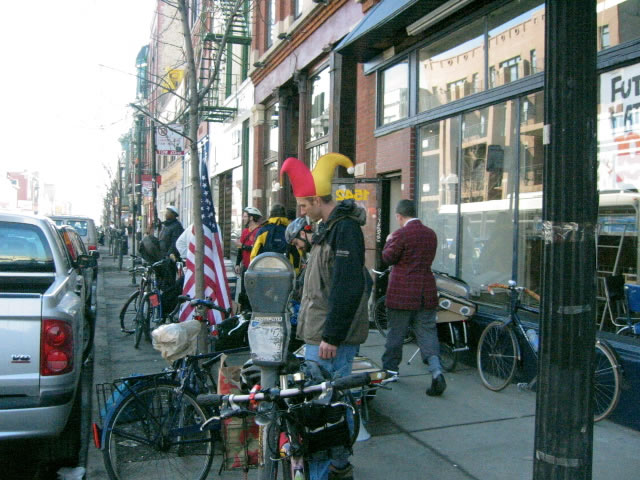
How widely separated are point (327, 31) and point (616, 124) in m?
7.49

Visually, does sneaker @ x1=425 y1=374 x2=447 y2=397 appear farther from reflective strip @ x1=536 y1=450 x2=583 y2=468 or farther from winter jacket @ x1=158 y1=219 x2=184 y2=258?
winter jacket @ x1=158 y1=219 x2=184 y2=258

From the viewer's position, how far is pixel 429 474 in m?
4.21

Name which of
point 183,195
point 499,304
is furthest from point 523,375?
point 183,195

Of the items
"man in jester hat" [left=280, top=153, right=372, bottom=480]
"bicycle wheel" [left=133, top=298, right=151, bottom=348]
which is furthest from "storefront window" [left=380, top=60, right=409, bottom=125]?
"man in jester hat" [left=280, top=153, right=372, bottom=480]

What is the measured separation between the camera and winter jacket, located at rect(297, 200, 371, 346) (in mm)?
3412

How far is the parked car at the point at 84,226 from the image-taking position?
19.0m

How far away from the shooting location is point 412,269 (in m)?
6.21

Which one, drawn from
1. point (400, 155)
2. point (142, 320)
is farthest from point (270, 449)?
point (400, 155)

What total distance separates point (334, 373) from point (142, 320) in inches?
222

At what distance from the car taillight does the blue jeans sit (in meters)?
1.77

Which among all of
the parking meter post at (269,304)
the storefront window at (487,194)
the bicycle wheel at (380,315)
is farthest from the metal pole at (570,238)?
the bicycle wheel at (380,315)

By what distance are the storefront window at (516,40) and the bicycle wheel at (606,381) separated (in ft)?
10.5

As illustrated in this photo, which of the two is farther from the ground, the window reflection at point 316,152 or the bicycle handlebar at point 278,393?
the window reflection at point 316,152

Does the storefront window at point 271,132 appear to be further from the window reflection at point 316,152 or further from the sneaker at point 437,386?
the sneaker at point 437,386
